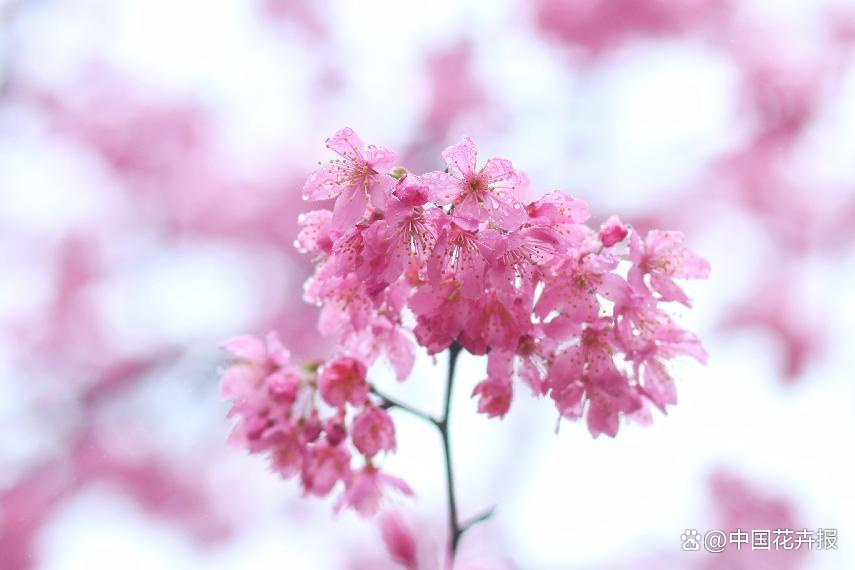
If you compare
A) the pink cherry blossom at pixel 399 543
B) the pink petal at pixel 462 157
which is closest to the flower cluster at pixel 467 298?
the pink petal at pixel 462 157

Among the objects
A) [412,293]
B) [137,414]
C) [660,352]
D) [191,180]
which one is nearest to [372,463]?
[412,293]

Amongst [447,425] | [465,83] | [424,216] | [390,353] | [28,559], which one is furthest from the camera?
[465,83]

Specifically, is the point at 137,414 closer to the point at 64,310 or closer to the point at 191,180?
the point at 64,310

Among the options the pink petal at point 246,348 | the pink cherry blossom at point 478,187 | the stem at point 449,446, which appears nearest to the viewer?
the pink cherry blossom at point 478,187

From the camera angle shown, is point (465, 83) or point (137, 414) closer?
point (137, 414)

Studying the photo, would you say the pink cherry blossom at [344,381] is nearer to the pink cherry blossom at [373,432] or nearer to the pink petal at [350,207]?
the pink cherry blossom at [373,432]

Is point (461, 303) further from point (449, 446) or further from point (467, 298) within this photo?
point (449, 446)

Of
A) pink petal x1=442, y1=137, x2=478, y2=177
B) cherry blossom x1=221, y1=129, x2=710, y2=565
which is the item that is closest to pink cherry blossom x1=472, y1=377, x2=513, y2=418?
cherry blossom x1=221, y1=129, x2=710, y2=565
